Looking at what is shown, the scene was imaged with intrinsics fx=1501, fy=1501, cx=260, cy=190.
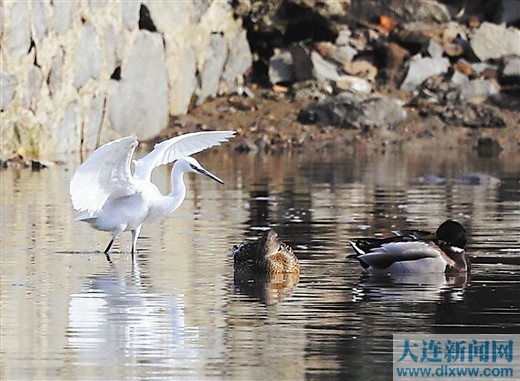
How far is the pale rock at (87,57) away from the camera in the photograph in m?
28.5

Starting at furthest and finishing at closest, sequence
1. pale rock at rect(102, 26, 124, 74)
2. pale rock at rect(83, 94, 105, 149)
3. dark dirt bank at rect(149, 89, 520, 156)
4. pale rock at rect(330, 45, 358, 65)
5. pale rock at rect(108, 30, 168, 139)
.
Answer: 1. pale rock at rect(330, 45, 358, 65)
2. dark dirt bank at rect(149, 89, 520, 156)
3. pale rock at rect(108, 30, 168, 139)
4. pale rock at rect(102, 26, 124, 74)
5. pale rock at rect(83, 94, 105, 149)

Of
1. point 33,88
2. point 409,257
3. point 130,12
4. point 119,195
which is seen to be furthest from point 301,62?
point 409,257

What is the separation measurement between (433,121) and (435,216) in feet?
52.2

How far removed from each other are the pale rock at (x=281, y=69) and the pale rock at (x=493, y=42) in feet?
14.2

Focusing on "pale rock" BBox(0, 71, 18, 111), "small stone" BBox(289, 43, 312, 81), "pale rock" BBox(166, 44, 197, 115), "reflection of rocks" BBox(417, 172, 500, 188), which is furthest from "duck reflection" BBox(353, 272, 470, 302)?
"small stone" BBox(289, 43, 312, 81)

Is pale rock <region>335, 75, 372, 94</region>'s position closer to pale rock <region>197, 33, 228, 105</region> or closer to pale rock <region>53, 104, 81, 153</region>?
pale rock <region>197, 33, 228, 105</region>

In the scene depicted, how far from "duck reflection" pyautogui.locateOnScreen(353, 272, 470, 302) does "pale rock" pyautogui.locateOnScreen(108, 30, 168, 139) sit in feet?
61.2

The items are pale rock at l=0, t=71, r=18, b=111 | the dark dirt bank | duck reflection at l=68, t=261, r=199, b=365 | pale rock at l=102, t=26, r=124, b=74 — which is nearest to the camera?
duck reflection at l=68, t=261, r=199, b=365

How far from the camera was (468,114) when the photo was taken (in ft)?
106

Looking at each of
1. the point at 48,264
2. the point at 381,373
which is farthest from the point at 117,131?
the point at 381,373

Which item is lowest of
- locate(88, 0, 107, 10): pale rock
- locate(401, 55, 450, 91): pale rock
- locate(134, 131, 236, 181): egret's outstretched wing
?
locate(134, 131, 236, 181): egret's outstretched wing

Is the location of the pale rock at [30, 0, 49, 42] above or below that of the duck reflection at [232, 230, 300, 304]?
above

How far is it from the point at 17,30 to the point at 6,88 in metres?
1.14

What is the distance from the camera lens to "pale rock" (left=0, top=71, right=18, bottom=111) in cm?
2583
